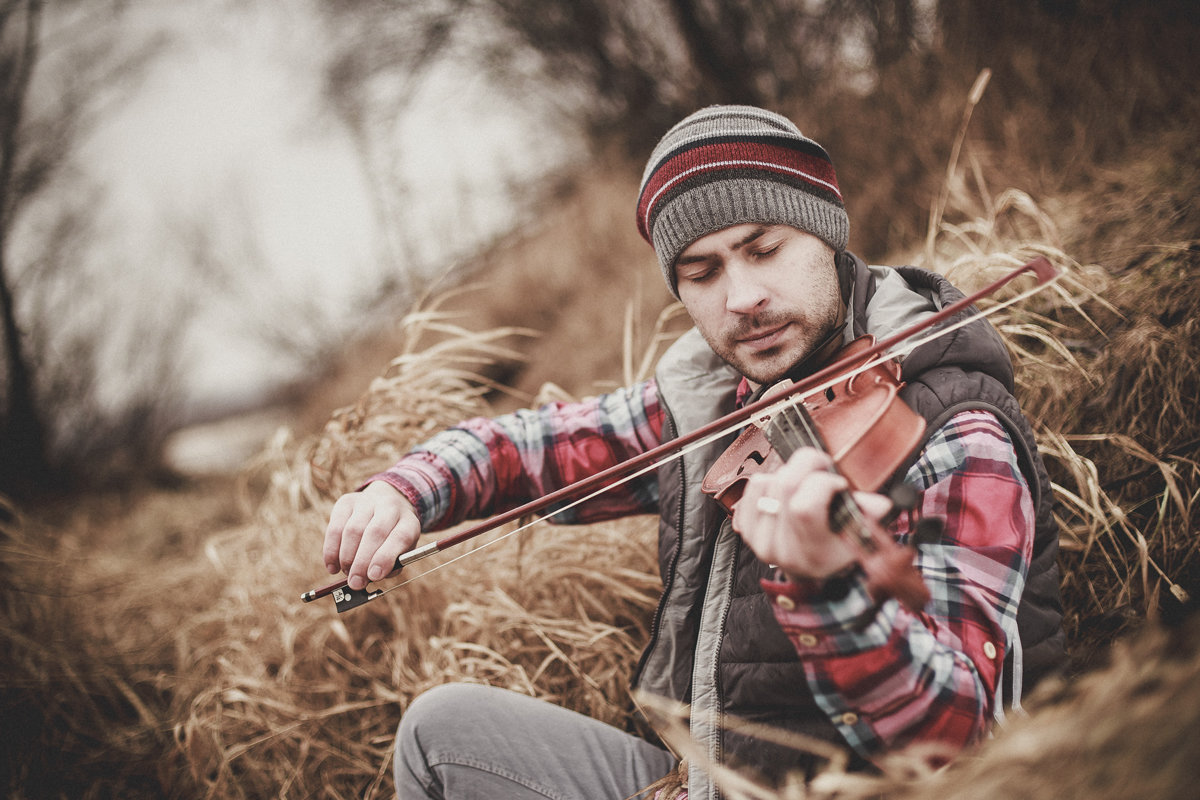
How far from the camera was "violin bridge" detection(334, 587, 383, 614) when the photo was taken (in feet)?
3.77

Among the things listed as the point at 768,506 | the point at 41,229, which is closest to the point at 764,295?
the point at 768,506

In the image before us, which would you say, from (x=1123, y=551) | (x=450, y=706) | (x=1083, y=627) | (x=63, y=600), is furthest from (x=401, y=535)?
(x=63, y=600)

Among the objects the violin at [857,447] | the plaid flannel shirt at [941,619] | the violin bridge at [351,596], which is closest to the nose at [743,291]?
the violin at [857,447]

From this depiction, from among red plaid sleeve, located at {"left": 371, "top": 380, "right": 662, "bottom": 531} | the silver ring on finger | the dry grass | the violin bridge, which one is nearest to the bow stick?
the violin bridge

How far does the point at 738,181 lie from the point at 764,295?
0.74 feet

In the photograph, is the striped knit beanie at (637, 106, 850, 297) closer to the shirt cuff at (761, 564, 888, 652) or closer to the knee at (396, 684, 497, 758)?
the shirt cuff at (761, 564, 888, 652)

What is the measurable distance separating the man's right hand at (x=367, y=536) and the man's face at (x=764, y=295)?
0.70 meters

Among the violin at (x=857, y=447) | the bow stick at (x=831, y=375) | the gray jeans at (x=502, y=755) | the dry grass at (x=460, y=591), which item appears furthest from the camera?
the dry grass at (x=460, y=591)

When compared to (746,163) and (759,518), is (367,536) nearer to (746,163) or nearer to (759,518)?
(759,518)

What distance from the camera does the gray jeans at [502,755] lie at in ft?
4.07

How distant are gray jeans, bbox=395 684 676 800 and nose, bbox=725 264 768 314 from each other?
2.98 feet

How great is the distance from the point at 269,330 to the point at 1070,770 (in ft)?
26.8

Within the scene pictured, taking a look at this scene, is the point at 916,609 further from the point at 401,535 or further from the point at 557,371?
the point at 557,371

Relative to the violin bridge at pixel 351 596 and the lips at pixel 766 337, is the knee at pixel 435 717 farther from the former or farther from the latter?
the lips at pixel 766 337
